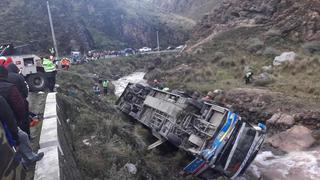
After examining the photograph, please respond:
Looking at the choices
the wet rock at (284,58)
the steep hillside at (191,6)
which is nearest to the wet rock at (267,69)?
the wet rock at (284,58)

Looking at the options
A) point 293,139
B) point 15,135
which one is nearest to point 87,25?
point 293,139

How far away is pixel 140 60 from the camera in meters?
53.2

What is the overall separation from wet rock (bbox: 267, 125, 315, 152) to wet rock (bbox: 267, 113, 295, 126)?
2.42 ft

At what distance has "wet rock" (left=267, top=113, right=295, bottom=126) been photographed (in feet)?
57.8

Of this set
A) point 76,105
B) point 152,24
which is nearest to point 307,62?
point 76,105

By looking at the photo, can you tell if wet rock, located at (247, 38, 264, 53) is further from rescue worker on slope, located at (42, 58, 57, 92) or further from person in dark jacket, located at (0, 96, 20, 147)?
person in dark jacket, located at (0, 96, 20, 147)

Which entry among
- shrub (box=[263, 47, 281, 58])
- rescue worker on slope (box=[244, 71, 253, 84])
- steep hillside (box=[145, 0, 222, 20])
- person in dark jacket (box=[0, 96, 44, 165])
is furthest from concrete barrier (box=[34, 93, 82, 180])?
steep hillside (box=[145, 0, 222, 20])

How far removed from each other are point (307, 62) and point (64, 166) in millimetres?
22490

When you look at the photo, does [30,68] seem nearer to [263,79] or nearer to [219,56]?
[263,79]

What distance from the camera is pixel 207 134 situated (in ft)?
40.0

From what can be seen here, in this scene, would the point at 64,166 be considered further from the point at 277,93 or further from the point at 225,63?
the point at 225,63

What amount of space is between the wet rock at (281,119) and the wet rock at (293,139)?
737mm

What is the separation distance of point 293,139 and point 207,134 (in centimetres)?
578

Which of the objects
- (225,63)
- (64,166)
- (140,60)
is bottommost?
(140,60)
